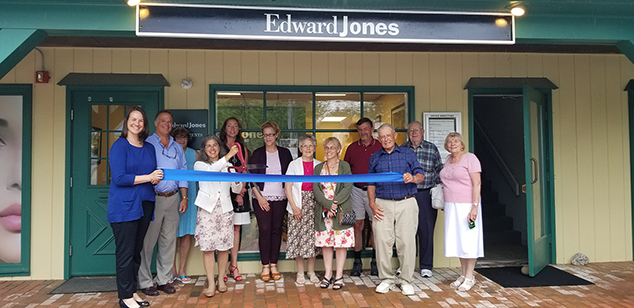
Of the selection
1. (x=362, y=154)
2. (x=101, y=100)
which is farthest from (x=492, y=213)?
(x=101, y=100)

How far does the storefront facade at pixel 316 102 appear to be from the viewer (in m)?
5.12

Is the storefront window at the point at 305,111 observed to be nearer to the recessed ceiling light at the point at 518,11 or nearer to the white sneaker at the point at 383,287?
the white sneaker at the point at 383,287

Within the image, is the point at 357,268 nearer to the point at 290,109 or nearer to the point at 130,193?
the point at 290,109

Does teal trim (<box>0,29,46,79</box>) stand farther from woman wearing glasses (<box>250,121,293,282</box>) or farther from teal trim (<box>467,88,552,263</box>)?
teal trim (<box>467,88,552,263</box>)

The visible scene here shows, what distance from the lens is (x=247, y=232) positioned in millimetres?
5375

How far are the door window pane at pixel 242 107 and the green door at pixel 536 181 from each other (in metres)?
3.08

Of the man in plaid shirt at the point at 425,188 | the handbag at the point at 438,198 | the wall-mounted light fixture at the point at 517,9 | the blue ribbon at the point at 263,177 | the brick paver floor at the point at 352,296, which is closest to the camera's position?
the wall-mounted light fixture at the point at 517,9

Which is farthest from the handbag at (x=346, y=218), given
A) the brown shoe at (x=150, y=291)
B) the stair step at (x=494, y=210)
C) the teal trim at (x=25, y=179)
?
the stair step at (x=494, y=210)

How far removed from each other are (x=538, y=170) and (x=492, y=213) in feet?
8.03

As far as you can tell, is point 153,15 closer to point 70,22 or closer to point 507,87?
point 70,22

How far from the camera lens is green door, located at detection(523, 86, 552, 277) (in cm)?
500

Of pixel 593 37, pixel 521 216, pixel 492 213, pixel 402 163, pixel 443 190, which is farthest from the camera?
pixel 492 213

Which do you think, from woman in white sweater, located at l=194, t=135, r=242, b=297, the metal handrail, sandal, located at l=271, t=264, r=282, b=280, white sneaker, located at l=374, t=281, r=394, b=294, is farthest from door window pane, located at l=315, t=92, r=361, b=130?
the metal handrail

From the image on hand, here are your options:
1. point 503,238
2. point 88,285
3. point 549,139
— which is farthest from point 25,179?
point 503,238
